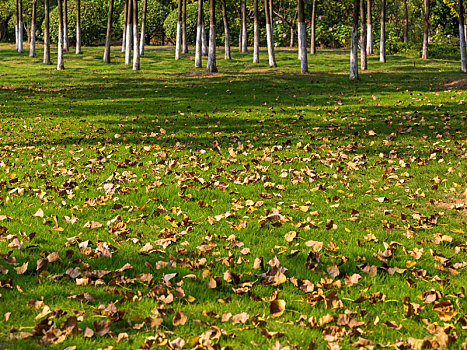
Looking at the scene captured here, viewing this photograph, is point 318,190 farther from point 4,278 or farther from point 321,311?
point 4,278

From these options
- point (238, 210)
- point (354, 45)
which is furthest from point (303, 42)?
point (238, 210)

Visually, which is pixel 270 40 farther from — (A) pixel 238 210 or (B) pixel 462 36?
(A) pixel 238 210

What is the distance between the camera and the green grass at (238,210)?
369 centimetres

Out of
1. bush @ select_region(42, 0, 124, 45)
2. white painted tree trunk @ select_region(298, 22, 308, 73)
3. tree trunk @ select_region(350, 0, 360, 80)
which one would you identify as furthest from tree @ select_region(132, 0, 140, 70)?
bush @ select_region(42, 0, 124, 45)

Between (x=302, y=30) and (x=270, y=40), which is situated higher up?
(x=270, y=40)

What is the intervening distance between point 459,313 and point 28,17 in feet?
183

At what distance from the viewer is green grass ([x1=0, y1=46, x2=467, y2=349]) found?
369 centimetres

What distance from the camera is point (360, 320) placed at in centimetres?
364

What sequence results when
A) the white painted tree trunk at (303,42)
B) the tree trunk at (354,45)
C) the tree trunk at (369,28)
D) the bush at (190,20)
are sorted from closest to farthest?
the tree trunk at (354,45)
the white painted tree trunk at (303,42)
the tree trunk at (369,28)
the bush at (190,20)

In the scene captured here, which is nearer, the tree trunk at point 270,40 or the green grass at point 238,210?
the green grass at point 238,210

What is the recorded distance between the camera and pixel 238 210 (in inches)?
255

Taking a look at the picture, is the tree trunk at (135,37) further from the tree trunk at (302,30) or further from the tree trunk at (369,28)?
the tree trunk at (369,28)

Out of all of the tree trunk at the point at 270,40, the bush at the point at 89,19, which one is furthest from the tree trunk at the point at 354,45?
the bush at the point at 89,19

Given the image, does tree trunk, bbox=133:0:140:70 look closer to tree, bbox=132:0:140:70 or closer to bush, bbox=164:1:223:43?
tree, bbox=132:0:140:70
